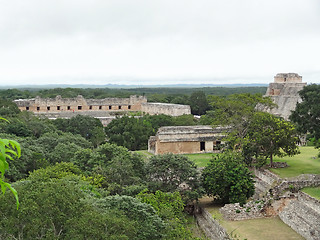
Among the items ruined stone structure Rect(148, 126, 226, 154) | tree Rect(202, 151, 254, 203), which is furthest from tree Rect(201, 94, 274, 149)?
tree Rect(202, 151, 254, 203)

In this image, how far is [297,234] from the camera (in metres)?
12.4

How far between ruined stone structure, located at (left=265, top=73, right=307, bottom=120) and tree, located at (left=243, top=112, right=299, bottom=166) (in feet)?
53.7

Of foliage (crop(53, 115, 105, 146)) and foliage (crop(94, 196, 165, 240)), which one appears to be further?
foliage (crop(53, 115, 105, 146))

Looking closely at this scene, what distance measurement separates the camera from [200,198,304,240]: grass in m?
12.2

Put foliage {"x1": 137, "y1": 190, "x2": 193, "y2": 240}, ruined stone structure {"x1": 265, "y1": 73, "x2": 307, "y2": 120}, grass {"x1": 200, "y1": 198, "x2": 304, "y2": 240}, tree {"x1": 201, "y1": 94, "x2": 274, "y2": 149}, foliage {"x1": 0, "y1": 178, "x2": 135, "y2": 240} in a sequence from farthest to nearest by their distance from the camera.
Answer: ruined stone structure {"x1": 265, "y1": 73, "x2": 307, "y2": 120}, tree {"x1": 201, "y1": 94, "x2": 274, "y2": 149}, grass {"x1": 200, "y1": 198, "x2": 304, "y2": 240}, foliage {"x1": 137, "y1": 190, "x2": 193, "y2": 240}, foliage {"x1": 0, "y1": 178, "x2": 135, "y2": 240}

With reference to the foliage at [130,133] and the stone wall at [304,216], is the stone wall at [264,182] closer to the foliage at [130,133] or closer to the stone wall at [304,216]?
the stone wall at [304,216]

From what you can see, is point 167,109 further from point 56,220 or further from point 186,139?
point 56,220

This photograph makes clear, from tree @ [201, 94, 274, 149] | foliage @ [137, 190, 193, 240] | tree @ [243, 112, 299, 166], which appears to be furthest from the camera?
tree @ [201, 94, 274, 149]

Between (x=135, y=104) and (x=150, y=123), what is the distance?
1288cm

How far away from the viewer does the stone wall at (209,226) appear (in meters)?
12.9

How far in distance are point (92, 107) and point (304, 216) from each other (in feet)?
106

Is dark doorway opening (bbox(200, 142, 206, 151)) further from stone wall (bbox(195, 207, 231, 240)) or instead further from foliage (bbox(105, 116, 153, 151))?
foliage (bbox(105, 116, 153, 151))

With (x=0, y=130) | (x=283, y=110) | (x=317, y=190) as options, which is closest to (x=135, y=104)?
(x=283, y=110)

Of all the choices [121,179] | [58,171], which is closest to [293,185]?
[121,179]
